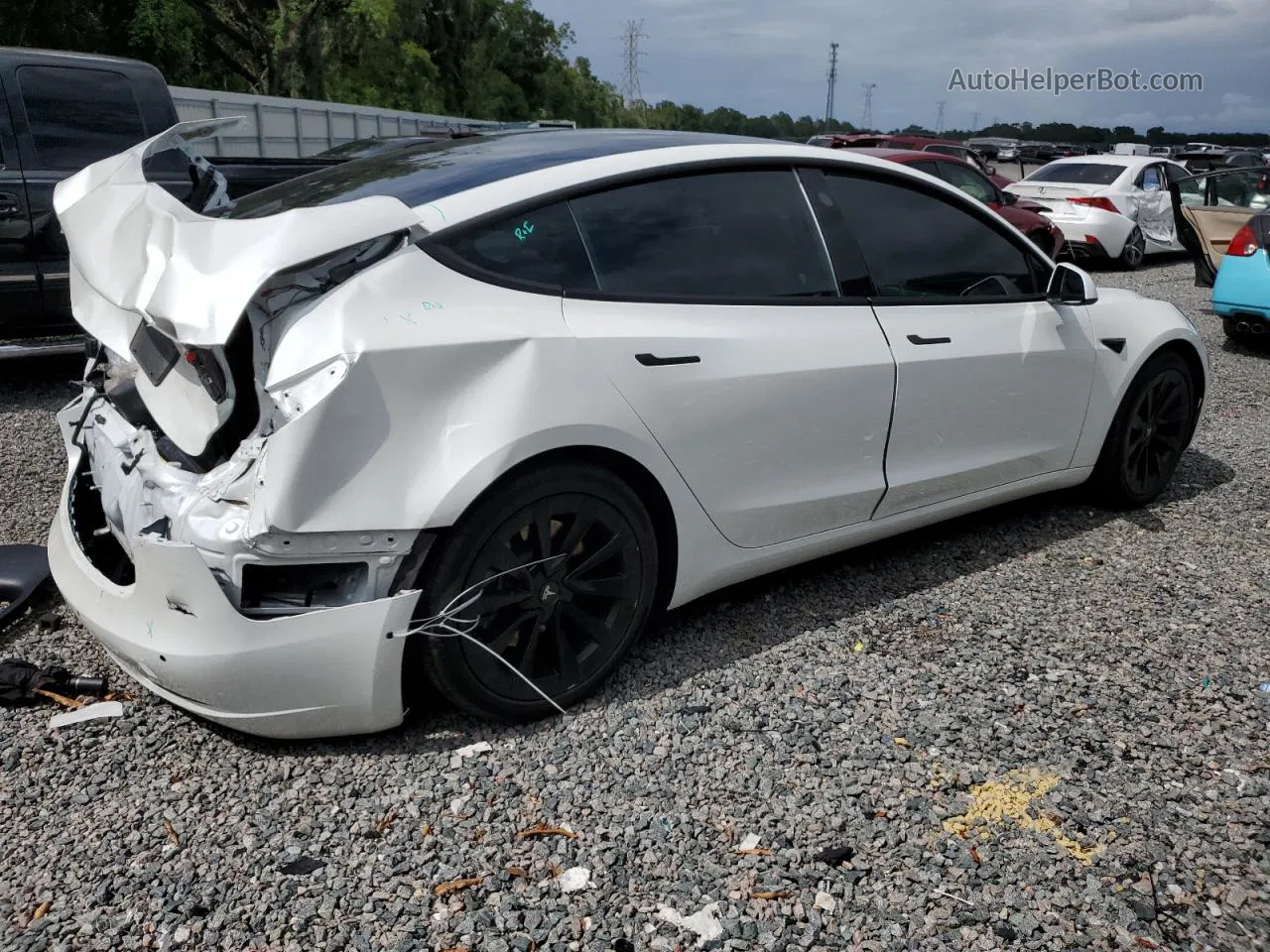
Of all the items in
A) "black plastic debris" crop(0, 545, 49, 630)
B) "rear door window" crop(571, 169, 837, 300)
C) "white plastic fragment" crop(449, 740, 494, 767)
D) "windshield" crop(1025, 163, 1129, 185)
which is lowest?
"white plastic fragment" crop(449, 740, 494, 767)

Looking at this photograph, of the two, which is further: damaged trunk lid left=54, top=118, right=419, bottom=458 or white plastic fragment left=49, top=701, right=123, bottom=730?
white plastic fragment left=49, top=701, right=123, bottom=730

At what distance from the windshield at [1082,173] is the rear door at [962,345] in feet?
38.9

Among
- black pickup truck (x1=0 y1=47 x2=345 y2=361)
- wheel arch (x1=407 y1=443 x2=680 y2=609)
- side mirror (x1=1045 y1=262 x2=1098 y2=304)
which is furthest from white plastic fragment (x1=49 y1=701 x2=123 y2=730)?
black pickup truck (x1=0 y1=47 x2=345 y2=361)

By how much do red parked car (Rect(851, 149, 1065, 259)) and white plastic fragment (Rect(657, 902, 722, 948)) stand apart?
30.9 ft

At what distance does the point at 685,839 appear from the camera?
2.76 m

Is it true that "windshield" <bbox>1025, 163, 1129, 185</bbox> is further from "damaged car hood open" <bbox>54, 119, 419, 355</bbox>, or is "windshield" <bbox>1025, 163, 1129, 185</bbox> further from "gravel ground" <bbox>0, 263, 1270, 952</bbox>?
"damaged car hood open" <bbox>54, 119, 419, 355</bbox>

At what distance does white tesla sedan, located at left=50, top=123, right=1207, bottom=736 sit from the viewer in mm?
2719

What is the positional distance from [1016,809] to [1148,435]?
2.89 m

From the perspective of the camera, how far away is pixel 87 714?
324cm

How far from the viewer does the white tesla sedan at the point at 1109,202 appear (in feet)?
48.1

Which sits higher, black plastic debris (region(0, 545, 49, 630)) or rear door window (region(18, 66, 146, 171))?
rear door window (region(18, 66, 146, 171))

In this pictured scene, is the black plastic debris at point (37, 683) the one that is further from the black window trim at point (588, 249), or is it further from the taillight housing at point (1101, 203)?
the taillight housing at point (1101, 203)

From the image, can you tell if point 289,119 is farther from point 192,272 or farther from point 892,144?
point 192,272

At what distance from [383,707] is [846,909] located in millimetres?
1271
